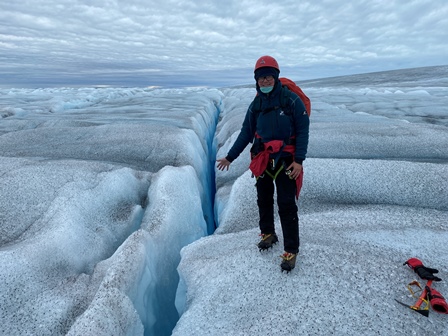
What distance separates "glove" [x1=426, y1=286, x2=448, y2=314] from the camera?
2111mm

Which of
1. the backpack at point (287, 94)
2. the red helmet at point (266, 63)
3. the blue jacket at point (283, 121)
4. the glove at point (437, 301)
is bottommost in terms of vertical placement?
the glove at point (437, 301)

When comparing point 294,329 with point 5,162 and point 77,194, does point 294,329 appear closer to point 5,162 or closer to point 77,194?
point 77,194

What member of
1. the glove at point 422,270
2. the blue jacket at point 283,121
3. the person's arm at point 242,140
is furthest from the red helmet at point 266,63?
the glove at point 422,270

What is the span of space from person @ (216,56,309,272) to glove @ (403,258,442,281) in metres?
1.03

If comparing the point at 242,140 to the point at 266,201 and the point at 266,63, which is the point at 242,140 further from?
the point at 266,63

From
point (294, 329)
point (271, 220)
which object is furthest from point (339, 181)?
point (294, 329)

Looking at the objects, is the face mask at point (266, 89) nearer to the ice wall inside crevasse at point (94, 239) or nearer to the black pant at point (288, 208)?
the black pant at point (288, 208)

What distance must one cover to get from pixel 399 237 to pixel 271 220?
1616mm

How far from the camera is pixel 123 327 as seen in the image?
7.98ft

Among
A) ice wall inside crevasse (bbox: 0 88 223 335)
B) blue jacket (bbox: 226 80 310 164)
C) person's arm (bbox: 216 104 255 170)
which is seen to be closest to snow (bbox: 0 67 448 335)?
ice wall inside crevasse (bbox: 0 88 223 335)

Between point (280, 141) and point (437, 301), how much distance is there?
1.71m

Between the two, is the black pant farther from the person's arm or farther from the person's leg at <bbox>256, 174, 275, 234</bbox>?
the person's arm

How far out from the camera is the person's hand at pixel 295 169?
99.3 inches

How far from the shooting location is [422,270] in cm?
246
